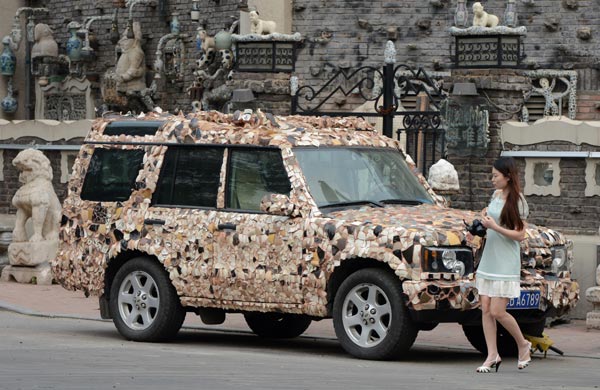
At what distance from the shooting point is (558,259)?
11859 millimetres

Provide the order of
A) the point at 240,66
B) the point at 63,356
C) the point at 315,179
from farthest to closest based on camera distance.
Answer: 1. the point at 240,66
2. the point at 315,179
3. the point at 63,356

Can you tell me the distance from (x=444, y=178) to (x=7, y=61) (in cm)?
2412

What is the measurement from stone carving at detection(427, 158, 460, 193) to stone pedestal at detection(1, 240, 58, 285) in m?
5.97

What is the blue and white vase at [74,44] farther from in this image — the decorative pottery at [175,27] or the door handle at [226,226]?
the door handle at [226,226]

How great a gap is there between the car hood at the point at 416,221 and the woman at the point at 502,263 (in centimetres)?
37

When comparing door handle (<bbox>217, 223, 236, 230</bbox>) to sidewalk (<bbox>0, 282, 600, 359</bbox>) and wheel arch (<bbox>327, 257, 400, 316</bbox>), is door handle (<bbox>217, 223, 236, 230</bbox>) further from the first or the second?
sidewalk (<bbox>0, 282, 600, 359</bbox>)

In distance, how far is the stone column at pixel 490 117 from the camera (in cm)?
1695

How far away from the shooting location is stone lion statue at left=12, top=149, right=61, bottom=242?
19.4 meters

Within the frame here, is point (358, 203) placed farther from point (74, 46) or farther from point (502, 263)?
point (74, 46)

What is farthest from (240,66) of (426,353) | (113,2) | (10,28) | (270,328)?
(10,28)

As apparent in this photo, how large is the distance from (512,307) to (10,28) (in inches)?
1137

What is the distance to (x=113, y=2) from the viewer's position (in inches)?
1415

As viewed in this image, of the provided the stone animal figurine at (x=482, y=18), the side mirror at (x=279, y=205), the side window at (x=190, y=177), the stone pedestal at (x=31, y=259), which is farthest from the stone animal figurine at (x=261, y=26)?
the side mirror at (x=279, y=205)

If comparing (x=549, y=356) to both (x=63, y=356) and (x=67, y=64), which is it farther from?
(x=67, y=64)
